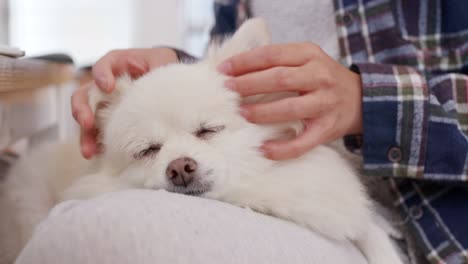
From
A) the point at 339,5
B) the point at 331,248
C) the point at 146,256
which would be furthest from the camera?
the point at 339,5

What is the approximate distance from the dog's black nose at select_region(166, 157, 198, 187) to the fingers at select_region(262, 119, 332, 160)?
136 millimetres

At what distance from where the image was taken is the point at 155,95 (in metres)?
0.81

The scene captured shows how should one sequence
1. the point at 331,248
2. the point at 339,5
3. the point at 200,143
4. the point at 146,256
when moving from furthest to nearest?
1. the point at 339,5
2. the point at 200,143
3. the point at 331,248
4. the point at 146,256

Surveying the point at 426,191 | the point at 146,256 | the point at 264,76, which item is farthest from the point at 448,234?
the point at 146,256

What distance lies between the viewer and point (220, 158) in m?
0.76

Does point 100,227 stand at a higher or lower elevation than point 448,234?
higher

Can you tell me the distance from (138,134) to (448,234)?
1.97ft

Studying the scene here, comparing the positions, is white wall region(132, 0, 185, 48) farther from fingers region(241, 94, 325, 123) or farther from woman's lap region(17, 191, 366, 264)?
woman's lap region(17, 191, 366, 264)

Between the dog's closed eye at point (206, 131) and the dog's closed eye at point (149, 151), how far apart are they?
3.0 inches

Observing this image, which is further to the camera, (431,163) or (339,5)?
(339,5)

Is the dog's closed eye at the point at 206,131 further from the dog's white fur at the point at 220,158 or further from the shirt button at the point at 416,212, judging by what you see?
the shirt button at the point at 416,212

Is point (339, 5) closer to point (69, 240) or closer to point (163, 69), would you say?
point (163, 69)

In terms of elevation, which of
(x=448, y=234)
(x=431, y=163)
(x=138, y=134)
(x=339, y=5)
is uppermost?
(x=339, y=5)

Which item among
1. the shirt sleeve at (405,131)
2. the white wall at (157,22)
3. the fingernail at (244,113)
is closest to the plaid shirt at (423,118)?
the shirt sleeve at (405,131)
